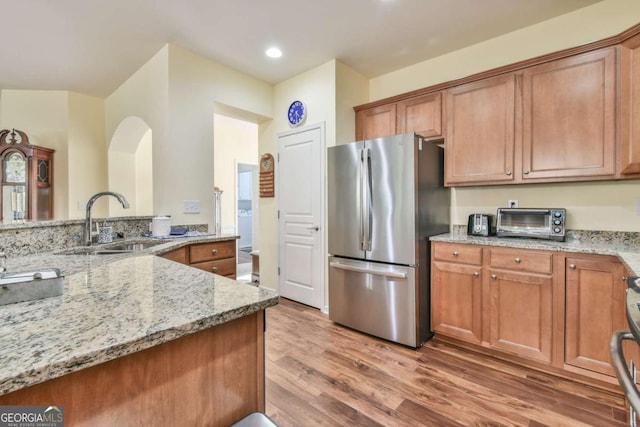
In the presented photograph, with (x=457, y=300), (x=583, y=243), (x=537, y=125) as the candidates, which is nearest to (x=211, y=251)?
(x=457, y=300)

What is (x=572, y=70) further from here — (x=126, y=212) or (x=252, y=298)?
(x=126, y=212)

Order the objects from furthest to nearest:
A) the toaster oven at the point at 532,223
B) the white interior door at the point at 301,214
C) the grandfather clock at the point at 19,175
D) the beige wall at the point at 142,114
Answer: the grandfather clock at the point at 19,175, the white interior door at the point at 301,214, the beige wall at the point at 142,114, the toaster oven at the point at 532,223

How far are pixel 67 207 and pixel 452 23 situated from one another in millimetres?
5008

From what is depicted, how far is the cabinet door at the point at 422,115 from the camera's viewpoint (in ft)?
8.97

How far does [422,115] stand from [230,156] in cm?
438

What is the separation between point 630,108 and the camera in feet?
6.07

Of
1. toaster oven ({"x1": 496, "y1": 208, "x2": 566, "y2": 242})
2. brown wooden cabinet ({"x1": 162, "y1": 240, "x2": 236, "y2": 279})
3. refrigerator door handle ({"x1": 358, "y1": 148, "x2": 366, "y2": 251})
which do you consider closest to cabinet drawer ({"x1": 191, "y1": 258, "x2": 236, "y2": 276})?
brown wooden cabinet ({"x1": 162, "y1": 240, "x2": 236, "y2": 279})

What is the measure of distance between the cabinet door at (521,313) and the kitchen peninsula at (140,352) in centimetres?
197

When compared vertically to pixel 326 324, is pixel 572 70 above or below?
above

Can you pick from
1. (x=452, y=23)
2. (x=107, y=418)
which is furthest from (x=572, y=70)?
(x=107, y=418)

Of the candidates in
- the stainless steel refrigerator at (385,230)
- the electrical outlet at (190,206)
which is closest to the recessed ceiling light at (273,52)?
the stainless steel refrigerator at (385,230)

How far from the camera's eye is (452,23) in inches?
98.1

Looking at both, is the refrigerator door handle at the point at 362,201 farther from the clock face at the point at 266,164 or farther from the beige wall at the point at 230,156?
the beige wall at the point at 230,156

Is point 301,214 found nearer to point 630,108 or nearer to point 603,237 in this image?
point 603,237
